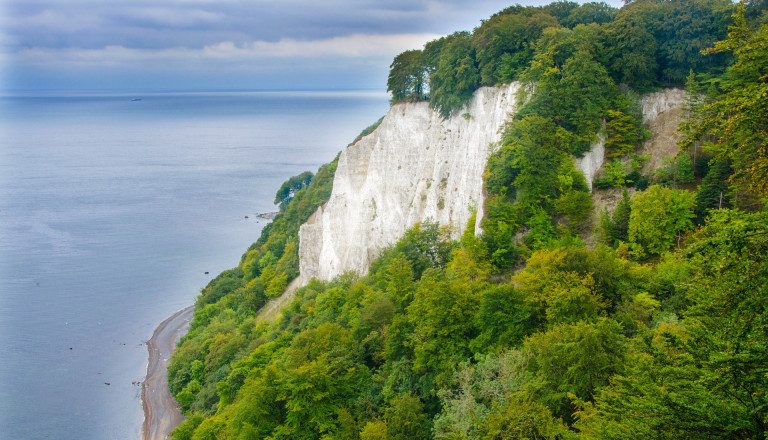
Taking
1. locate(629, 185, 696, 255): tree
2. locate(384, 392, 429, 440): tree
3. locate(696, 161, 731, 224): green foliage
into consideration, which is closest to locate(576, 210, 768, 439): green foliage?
locate(384, 392, 429, 440): tree

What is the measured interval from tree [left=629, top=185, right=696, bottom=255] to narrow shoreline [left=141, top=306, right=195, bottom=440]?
→ 130 ft

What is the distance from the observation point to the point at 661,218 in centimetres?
2431

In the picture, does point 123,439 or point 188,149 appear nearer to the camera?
point 123,439

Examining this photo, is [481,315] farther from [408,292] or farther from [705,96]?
[705,96]

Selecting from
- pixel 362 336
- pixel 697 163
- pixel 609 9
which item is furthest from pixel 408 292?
pixel 609 9

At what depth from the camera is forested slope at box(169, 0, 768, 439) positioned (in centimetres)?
851

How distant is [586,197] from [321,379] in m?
17.6

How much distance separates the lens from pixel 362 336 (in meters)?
28.6

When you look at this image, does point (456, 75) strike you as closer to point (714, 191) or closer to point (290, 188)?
point (714, 191)

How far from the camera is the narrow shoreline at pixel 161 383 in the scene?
1719 inches

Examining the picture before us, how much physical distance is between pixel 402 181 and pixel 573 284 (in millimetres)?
29769

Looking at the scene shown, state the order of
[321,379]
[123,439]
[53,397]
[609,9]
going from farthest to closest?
[53,397] → [123,439] → [609,9] → [321,379]

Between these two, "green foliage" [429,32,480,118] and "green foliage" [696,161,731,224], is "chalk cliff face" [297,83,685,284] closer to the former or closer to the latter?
"green foliage" [429,32,480,118]

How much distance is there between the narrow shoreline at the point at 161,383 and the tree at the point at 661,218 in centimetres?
3966
